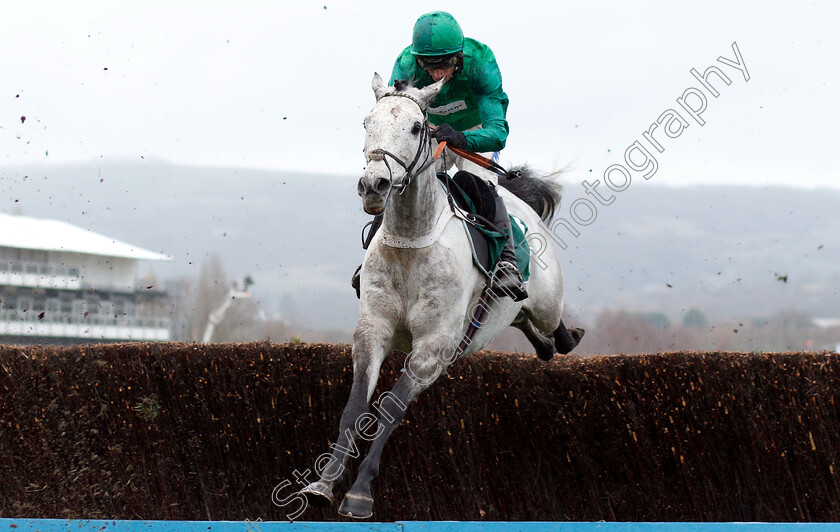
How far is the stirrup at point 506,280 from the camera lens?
517 cm

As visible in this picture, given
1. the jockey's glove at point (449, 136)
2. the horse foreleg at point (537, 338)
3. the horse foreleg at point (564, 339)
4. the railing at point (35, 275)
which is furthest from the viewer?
the railing at point (35, 275)

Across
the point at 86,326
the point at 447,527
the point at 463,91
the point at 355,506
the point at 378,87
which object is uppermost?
the point at 378,87

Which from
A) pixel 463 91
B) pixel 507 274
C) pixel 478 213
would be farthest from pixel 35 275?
pixel 507 274

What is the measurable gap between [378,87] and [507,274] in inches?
54.3

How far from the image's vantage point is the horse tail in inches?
266

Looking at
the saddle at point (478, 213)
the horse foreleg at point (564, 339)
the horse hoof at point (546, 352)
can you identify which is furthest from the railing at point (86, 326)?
the saddle at point (478, 213)

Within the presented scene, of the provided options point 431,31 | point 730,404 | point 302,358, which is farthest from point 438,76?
point 730,404

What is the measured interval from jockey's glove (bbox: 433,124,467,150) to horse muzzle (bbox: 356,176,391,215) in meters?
0.86

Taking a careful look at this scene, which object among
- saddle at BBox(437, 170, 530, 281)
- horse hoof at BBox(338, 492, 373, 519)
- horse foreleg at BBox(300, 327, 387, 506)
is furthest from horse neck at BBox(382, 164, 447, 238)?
horse hoof at BBox(338, 492, 373, 519)

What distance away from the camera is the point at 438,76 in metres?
5.07

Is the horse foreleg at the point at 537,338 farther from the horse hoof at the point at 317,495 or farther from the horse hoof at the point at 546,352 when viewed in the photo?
the horse hoof at the point at 317,495

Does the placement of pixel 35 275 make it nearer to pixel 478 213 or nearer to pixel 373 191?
pixel 478 213

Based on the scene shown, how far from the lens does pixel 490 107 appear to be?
523cm

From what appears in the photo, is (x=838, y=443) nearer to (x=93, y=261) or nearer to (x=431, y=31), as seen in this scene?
(x=431, y=31)
